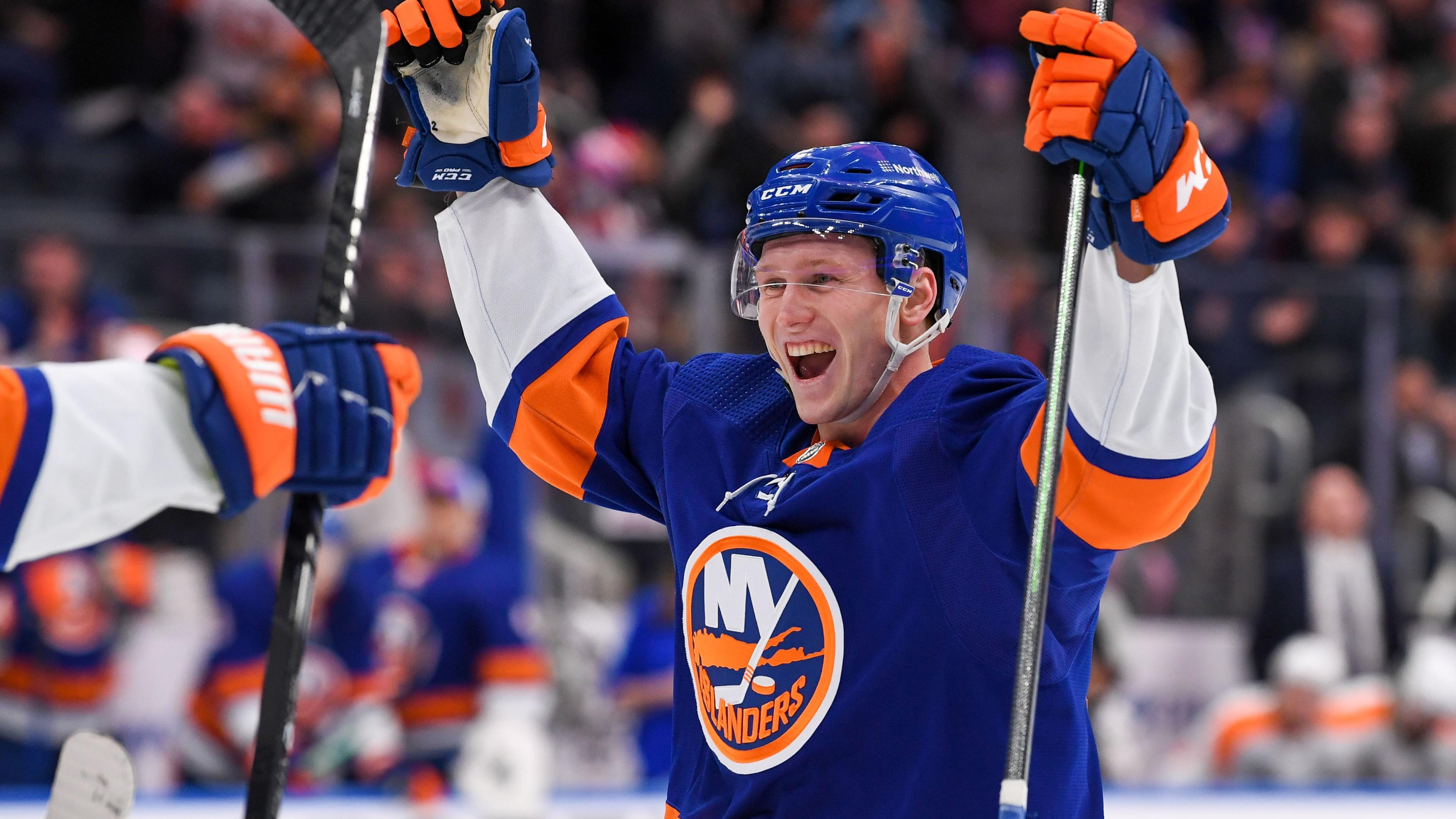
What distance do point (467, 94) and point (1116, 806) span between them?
9.96ft

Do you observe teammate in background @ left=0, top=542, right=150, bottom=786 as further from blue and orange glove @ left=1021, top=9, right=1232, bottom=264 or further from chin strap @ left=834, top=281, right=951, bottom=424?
blue and orange glove @ left=1021, top=9, right=1232, bottom=264

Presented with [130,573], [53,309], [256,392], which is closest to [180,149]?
[53,309]

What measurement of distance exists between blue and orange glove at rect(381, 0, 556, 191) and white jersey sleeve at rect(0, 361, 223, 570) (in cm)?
74

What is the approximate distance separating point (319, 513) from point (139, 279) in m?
3.81

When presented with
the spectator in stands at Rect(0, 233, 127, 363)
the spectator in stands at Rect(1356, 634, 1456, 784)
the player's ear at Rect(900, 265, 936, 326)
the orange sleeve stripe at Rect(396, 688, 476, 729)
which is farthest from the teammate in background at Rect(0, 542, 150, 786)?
the spectator in stands at Rect(1356, 634, 1456, 784)

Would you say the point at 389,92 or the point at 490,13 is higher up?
the point at 389,92

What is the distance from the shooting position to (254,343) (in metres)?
1.60

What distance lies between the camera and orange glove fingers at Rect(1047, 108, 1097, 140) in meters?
1.64

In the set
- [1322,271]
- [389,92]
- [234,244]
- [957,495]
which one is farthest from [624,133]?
[957,495]

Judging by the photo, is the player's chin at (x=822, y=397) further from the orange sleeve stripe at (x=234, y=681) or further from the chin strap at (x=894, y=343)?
the orange sleeve stripe at (x=234, y=681)

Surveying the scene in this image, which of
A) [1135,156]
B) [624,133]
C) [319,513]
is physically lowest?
[319,513]

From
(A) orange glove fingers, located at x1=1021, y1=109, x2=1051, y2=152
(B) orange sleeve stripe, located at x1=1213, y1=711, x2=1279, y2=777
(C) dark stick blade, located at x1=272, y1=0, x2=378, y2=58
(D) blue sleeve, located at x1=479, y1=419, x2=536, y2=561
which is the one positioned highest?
(C) dark stick blade, located at x1=272, y1=0, x2=378, y2=58

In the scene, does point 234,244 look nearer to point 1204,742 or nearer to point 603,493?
point 603,493

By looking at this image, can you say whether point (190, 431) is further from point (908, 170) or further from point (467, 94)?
Answer: point (908, 170)
